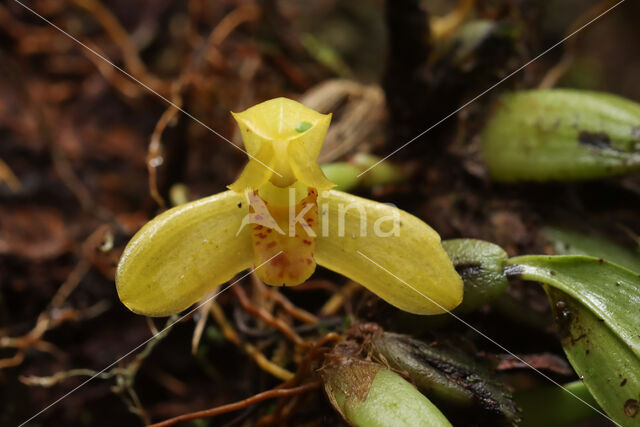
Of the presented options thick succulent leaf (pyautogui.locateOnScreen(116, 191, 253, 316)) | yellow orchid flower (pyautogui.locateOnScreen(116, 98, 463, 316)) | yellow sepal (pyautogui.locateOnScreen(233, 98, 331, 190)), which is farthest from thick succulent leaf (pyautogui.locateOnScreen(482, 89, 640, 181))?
thick succulent leaf (pyautogui.locateOnScreen(116, 191, 253, 316))

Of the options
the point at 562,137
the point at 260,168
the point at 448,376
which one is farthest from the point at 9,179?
the point at 562,137

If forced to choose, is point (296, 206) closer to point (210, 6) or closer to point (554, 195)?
point (554, 195)

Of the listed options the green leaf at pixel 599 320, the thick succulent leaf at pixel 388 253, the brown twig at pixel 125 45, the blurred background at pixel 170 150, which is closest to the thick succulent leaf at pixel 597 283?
the green leaf at pixel 599 320

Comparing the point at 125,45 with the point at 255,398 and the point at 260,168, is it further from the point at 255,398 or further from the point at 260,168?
the point at 255,398

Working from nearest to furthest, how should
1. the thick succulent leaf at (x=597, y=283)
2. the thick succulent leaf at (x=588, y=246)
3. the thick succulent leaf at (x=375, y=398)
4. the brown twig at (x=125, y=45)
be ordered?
the thick succulent leaf at (x=375, y=398) → the thick succulent leaf at (x=597, y=283) → the thick succulent leaf at (x=588, y=246) → the brown twig at (x=125, y=45)

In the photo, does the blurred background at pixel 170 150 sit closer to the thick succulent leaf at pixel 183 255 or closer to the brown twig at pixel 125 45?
the brown twig at pixel 125 45

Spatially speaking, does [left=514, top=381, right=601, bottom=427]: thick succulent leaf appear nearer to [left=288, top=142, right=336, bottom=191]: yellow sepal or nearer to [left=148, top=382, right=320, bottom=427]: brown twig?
[left=148, top=382, right=320, bottom=427]: brown twig
